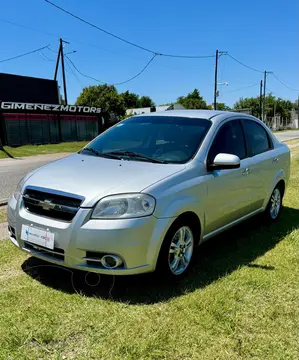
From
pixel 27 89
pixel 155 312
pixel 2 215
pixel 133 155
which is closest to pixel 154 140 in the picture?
pixel 133 155

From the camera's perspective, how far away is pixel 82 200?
3.05 meters

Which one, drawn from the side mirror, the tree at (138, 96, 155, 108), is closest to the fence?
the side mirror

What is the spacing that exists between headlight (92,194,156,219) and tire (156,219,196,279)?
0.36m

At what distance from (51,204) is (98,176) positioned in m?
0.49

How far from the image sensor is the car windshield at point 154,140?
3.89 meters

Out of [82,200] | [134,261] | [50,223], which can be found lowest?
[134,261]

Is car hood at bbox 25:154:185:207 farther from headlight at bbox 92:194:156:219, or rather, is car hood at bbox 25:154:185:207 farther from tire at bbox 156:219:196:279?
tire at bbox 156:219:196:279

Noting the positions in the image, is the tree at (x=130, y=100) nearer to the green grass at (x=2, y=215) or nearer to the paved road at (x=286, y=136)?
the paved road at (x=286, y=136)

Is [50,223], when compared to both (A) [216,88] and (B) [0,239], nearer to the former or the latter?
(B) [0,239]

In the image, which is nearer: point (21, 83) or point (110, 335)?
point (110, 335)

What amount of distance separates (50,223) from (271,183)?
3.35 m

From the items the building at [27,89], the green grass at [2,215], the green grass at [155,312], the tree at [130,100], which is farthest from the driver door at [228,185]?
the tree at [130,100]

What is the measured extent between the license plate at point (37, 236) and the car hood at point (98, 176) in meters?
0.39

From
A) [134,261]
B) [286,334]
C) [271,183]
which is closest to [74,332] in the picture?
[134,261]
